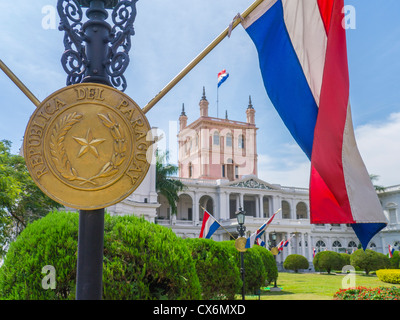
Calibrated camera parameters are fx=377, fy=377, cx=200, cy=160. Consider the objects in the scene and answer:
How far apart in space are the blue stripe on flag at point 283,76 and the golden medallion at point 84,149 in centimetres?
167

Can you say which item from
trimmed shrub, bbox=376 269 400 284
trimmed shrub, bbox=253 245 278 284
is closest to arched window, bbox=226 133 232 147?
trimmed shrub, bbox=376 269 400 284

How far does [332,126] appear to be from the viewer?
3477 mm

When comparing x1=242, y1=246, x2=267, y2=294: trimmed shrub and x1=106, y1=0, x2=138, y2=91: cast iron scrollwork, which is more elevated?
x1=106, y1=0, x2=138, y2=91: cast iron scrollwork

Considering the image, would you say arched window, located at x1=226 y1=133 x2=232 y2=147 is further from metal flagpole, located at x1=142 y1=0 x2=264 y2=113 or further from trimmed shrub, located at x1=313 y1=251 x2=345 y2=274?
metal flagpole, located at x1=142 y1=0 x2=264 y2=113

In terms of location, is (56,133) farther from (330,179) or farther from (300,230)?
(300,230)

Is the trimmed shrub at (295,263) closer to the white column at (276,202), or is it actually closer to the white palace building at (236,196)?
the white palace building at (236,196)

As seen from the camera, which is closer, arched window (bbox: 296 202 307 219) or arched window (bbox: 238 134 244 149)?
arched window (bbox: 238 134 244 149)

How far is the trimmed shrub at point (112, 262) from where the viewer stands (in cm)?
374

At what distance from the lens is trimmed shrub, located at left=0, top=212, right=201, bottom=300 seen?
3.74m

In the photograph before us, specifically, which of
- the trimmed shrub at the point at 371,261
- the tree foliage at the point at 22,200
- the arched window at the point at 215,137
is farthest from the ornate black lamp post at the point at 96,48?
the arched window at the point at 215,137

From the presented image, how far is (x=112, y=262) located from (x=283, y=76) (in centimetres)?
265

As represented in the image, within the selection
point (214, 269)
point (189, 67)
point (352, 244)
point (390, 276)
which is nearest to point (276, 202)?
point (352, 244)

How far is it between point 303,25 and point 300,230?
147 feet

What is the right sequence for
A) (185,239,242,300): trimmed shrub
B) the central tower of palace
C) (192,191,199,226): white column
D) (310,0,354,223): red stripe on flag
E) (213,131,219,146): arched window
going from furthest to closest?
(213,131,219,146): arched window
the central tower of palace
(192,191,199,226): white column
(185,239,242,300): trimmed shrub
(310,0,354,223): red stripe on flag
